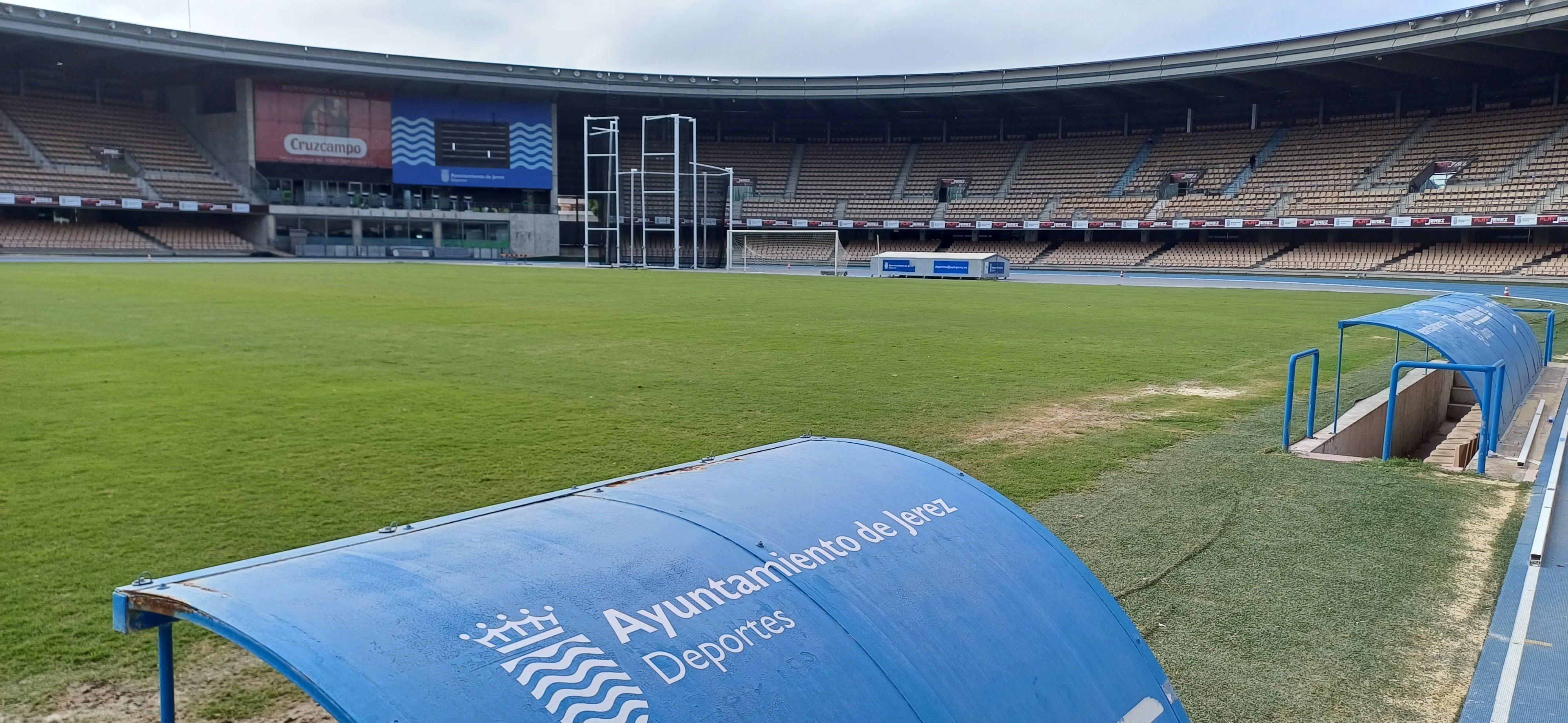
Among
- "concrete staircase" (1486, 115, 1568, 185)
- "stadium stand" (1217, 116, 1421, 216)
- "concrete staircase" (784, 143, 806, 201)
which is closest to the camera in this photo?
"concrete staircase" (1486, 115, 1568, 185)

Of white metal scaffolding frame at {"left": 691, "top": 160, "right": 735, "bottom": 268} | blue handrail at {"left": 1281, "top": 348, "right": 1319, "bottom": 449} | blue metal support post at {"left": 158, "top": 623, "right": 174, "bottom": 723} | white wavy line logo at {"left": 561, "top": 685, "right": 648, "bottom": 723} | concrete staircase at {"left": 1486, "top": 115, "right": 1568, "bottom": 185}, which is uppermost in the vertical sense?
concrete staircase at {"left": 1486, "top": 115, "right": 1568, "bottom": 185}

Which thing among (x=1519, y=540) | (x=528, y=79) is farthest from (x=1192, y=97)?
(x=1519, y=540)

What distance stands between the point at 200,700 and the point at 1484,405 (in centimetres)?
932

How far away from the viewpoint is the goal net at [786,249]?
60.8 meters

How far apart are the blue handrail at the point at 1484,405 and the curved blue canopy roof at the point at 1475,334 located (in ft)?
0.68

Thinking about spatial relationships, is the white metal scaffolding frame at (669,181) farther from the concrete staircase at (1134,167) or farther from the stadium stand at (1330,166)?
the stadium stand at (1330,166)

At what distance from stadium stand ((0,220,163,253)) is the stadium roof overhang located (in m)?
8.46

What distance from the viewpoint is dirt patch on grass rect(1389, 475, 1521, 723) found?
13.4ft

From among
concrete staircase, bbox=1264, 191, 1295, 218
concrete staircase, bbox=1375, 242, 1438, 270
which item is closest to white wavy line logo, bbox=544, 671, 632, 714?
concrete staircase, bbox=1375, 242, 1438, 270

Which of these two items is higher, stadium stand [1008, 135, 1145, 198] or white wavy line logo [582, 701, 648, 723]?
stadium stand [1008, 135, 1145, 198]

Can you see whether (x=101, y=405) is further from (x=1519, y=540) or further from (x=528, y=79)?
(x=528, y=79)

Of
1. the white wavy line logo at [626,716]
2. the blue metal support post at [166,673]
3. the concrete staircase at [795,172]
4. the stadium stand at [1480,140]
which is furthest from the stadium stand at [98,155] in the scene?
the white wavy line logo at [626,716]

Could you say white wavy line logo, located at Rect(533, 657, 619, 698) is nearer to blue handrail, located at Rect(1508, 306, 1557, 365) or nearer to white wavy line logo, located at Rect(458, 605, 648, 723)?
white wavy line logo, located at Rect(458, 605, 648, 723)

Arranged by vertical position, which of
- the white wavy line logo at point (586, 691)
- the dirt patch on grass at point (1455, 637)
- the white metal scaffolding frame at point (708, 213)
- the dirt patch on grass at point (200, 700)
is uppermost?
the white metal scaffolding frame at point (708, 213)
